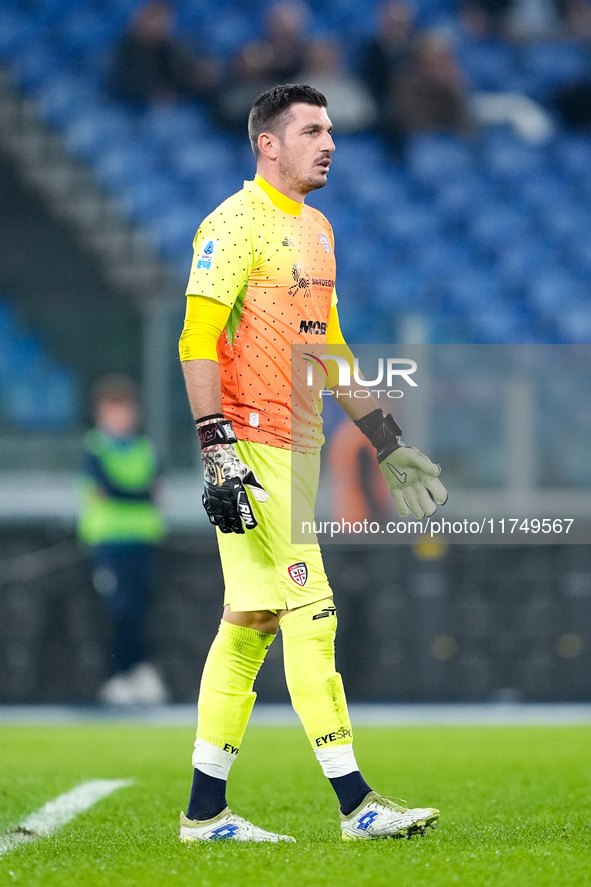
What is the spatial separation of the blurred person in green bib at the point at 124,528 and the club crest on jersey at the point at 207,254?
5.79m

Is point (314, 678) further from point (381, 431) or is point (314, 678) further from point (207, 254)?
point (207, 254)

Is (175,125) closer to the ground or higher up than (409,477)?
higher up

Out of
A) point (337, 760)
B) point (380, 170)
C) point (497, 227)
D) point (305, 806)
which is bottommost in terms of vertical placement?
point (305, 806)

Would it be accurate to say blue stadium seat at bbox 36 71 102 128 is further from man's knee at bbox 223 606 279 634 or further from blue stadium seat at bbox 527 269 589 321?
man's knee at bbox 223 606 279 634

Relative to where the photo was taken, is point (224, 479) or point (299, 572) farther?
point (299, 572)

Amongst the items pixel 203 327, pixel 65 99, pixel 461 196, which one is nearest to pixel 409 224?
pixel 461 196

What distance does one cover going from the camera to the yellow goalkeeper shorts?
13.5 ft

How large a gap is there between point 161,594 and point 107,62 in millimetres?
6211

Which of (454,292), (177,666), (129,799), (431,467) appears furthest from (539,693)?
(431,467)

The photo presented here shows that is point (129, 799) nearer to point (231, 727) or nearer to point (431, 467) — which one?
point (231, 727)

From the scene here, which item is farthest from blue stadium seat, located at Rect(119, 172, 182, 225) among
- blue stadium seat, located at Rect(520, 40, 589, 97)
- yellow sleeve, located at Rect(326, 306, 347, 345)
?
yellow sleeve, located at Rect(326, 306, 347, 345)

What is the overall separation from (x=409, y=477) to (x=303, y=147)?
1.09 m

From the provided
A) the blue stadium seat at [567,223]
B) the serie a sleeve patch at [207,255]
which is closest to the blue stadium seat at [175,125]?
the blue stadium seat at [567,223]

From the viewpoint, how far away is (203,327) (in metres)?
4.05
